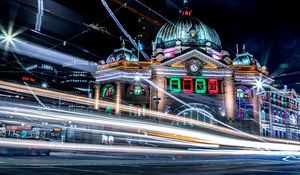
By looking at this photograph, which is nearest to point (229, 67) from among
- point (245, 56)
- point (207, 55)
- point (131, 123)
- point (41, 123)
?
point (207, 55)

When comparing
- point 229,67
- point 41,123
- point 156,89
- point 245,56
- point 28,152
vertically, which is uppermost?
point 245,56

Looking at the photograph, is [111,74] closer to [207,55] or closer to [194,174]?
[207,55]

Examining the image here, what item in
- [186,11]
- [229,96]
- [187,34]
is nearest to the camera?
[229,96]

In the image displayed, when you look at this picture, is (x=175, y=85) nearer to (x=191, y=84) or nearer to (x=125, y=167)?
(x=191, y=84)

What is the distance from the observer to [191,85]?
220ft

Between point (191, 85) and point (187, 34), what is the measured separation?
19.3m

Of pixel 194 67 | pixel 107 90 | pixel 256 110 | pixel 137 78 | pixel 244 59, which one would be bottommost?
pixel 256 110

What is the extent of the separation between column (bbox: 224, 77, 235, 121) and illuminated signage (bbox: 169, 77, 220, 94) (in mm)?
1848

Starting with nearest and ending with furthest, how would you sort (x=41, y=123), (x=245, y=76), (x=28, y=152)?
1. (x=28, y=152)
2. (x=41, y=123)
3. (x=245, y=76)

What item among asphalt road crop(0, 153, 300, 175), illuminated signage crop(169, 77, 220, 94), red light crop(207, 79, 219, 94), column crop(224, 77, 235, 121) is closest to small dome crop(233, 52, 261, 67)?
column crop(224, 77, 235, 121)

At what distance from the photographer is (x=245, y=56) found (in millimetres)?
84812

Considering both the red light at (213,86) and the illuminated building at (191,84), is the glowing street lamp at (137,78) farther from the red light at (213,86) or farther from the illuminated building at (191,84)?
the red light at (213,86)

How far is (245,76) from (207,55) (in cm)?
1099

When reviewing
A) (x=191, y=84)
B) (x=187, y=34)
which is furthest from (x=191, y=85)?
(x=187, y=34)
